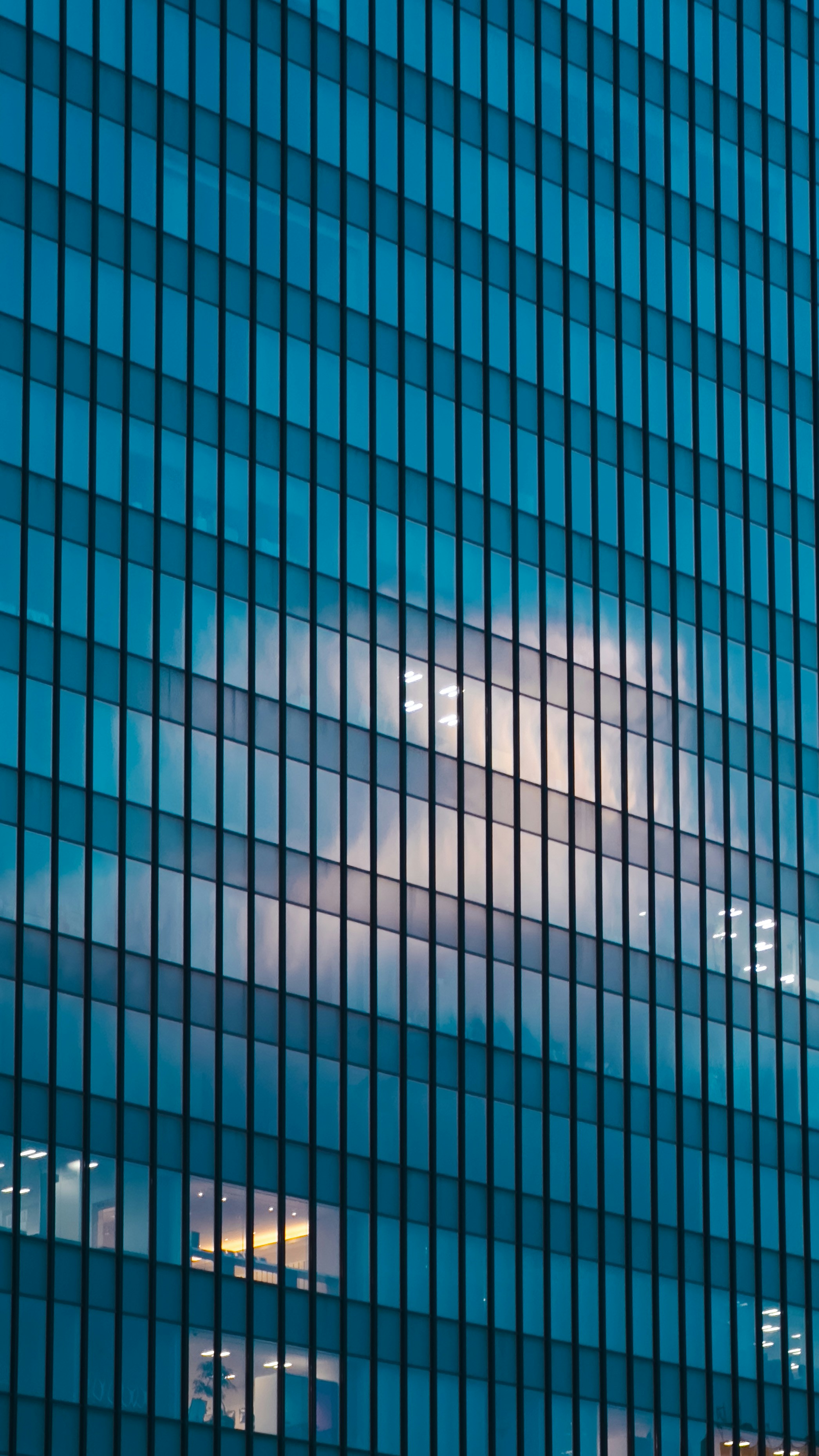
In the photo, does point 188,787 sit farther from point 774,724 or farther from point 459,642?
point 774,724

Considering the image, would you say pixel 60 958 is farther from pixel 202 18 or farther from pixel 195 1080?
pixel 202 18

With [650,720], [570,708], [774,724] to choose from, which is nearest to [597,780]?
[570,708]

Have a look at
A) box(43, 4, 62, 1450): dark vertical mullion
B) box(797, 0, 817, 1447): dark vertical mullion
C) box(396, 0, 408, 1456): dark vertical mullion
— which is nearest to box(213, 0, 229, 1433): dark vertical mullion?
Result: box(43, 4, 62, 1450): dark vertical mullion

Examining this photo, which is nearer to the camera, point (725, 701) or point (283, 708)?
point (283, 708)

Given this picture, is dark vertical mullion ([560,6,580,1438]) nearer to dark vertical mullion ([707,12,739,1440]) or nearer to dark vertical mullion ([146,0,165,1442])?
dark vertical mullion ([707,12,739,1440])

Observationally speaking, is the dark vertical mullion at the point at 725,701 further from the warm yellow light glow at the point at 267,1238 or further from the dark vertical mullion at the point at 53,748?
the dark vertical mullion at the point at 53,748

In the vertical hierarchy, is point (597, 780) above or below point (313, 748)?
above

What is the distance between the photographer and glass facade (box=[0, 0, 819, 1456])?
1962 inches

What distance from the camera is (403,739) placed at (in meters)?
57.2

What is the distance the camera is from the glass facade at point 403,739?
49844mm

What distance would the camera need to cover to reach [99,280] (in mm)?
53312

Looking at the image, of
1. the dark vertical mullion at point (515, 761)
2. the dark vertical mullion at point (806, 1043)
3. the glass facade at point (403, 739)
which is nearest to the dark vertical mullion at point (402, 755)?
the glass facade at point (403, 739)

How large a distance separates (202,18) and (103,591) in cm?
1474

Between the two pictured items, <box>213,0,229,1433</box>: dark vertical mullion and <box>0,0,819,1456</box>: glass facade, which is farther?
<box>0,0,819,1456</box>: glass facade
